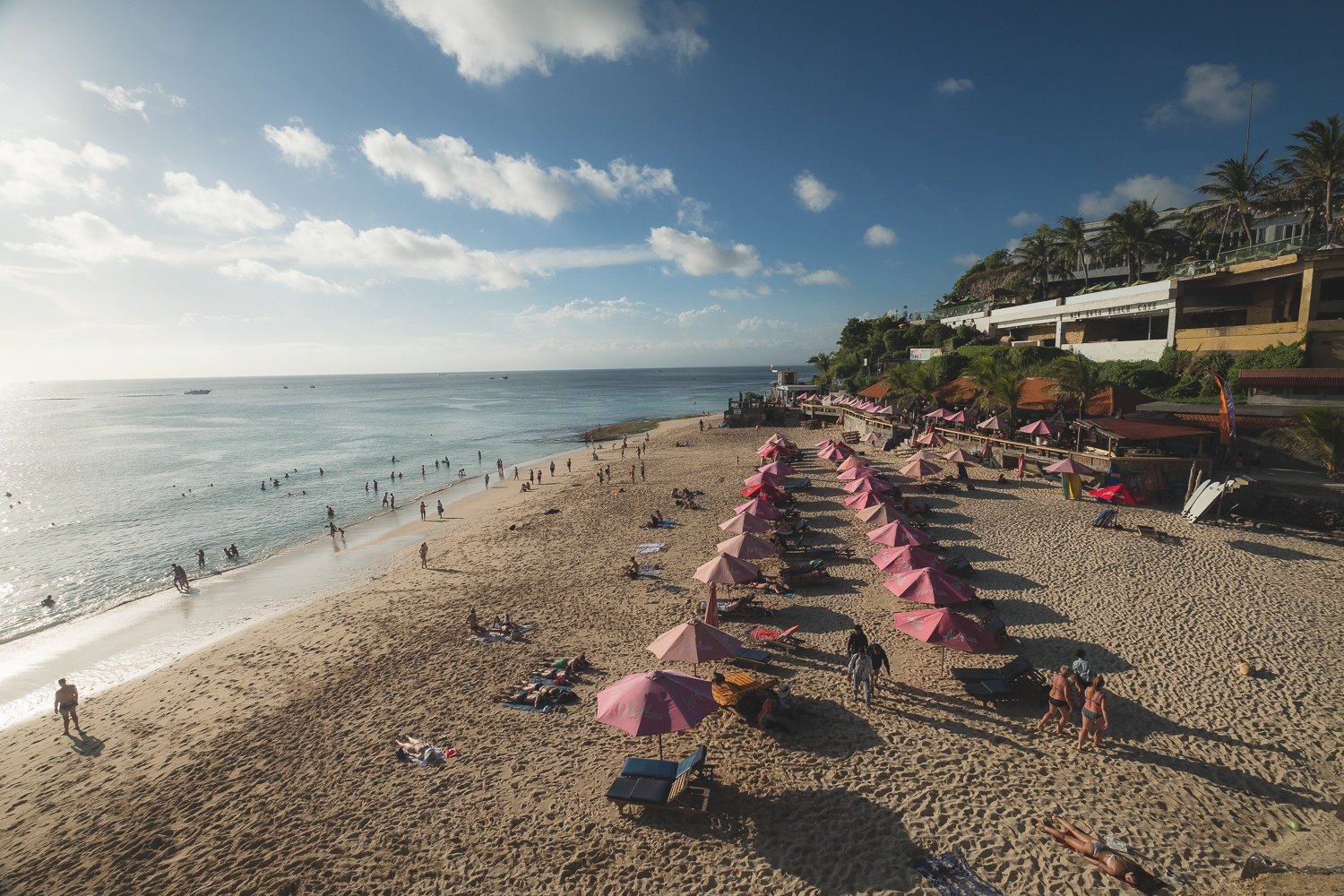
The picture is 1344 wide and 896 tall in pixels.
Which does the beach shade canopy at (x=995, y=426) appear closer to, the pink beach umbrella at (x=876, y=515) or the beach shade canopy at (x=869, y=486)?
the beach shade canopy at (x=869, y=486)

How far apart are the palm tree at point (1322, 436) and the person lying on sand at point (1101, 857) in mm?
18485

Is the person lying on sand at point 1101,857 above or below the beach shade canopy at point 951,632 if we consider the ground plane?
below

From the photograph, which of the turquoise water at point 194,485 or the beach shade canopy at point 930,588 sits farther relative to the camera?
the turquoise water at point 194,485

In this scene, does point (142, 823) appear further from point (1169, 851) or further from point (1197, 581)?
point (1197, 581)

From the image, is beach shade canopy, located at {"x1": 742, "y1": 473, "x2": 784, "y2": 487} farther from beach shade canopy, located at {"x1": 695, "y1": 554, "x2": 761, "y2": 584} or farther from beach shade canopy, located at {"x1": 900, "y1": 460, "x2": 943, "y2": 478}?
beach shade canopy, located at {"x1": 695, "y1": 554, "x2": 761, "y2": 584}

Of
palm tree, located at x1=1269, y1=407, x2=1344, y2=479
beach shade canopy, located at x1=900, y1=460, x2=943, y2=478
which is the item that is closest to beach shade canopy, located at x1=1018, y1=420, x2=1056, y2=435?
A: beach shade canopy, located at x1=900, y1=460, x2=943, y2=478

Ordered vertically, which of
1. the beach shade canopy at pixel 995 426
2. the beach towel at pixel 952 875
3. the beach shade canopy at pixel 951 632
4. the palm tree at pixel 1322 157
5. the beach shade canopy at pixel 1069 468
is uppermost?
the palm tree at pixel 1322 157

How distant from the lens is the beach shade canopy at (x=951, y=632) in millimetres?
9617

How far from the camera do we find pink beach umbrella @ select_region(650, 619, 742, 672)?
9.11m

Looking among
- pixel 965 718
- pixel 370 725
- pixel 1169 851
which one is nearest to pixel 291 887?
pixel 370 725

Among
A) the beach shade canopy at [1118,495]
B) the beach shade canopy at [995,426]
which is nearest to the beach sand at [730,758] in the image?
the beach shade canopy at [1118,495]

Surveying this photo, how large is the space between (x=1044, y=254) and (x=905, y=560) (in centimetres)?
4490

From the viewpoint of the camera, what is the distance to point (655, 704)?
7.42 m

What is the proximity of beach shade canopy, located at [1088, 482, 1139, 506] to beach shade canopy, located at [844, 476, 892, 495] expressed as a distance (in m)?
6.86
